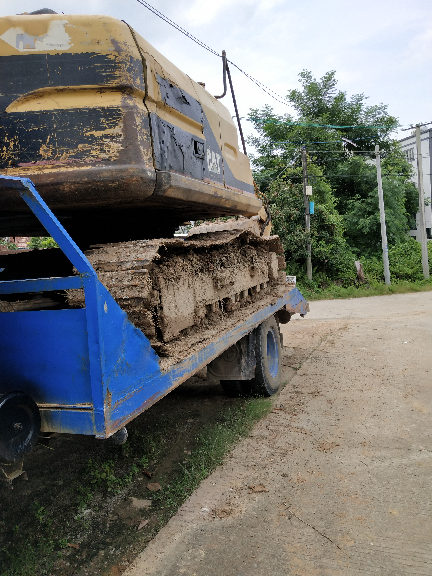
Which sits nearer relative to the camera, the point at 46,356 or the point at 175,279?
the point at 46,356

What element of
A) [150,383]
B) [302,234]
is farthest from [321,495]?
[302,234]

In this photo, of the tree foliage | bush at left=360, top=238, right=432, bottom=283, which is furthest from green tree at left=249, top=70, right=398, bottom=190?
bush at left=360, top=238, right=432, bottom=283

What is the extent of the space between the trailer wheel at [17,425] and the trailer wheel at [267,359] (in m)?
3.55

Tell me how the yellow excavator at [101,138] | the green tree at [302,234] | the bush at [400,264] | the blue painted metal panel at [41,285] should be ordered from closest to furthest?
the blue painted metal panel at [41,285], the yellow excavator at [101,138], the green tree at [302,234], the bush at [400,264]

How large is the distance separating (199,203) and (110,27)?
1.54 m

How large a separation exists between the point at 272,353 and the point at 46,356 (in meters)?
4.39

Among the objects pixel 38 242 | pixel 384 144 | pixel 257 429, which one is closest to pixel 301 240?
pixel 38 242

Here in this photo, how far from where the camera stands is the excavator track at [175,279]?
2.91 m

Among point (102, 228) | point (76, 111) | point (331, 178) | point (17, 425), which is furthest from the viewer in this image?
point (331, 178)

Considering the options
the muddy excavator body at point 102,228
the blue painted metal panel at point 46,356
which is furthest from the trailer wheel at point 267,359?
the blue painted metal panel at point 46,356

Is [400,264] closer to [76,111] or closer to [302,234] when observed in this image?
[302,234]

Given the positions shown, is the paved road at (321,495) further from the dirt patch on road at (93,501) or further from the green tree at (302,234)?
the green tree at (302,234)

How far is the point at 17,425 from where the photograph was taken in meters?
2.29

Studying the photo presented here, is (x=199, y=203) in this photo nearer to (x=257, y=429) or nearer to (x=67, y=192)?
(x=67, y=192)
